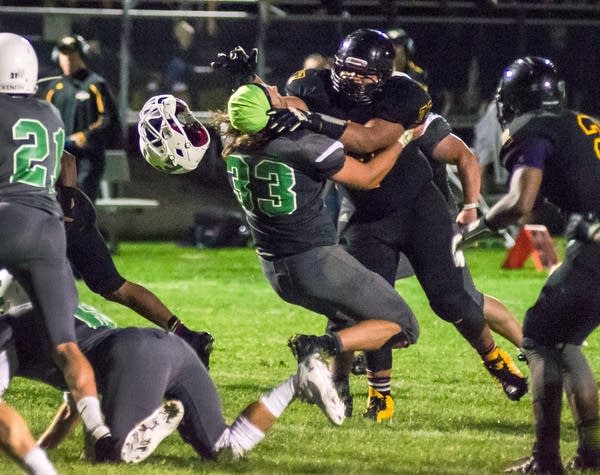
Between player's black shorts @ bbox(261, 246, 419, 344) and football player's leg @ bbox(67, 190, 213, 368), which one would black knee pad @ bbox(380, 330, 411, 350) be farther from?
football player's leg @ bbox(67, 190, 213, 368)

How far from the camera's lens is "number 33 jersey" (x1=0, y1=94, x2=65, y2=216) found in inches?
222

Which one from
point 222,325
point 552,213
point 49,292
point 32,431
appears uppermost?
point 49,292

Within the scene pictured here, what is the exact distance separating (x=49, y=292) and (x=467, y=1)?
462 inches

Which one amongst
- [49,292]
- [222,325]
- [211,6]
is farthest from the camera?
[211,6]

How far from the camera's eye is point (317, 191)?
248 inches

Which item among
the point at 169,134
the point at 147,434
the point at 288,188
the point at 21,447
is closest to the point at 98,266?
the point at 169,134

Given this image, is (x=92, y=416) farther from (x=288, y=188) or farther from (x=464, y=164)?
(x=464, y=164)

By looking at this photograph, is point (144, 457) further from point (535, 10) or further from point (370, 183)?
point (535, 10)

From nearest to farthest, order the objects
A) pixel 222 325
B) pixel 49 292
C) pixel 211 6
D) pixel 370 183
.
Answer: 1. pixel 49 292
2. pixel 370 183
3. pixel 222 325
4. pixel 211 6

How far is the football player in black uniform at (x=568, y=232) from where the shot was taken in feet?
18.2

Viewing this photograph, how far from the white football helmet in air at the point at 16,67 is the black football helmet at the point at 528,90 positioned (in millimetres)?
1831

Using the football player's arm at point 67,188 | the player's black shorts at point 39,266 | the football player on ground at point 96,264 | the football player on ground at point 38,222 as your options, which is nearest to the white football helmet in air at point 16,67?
the football player on ground at point 38,222

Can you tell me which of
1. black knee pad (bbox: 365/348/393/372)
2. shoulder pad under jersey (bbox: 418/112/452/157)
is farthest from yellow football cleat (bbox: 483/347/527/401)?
shoulder pad under jersey (bbox: 418/112/452/157)

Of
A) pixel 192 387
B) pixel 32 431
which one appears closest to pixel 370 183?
pixel 192 387
